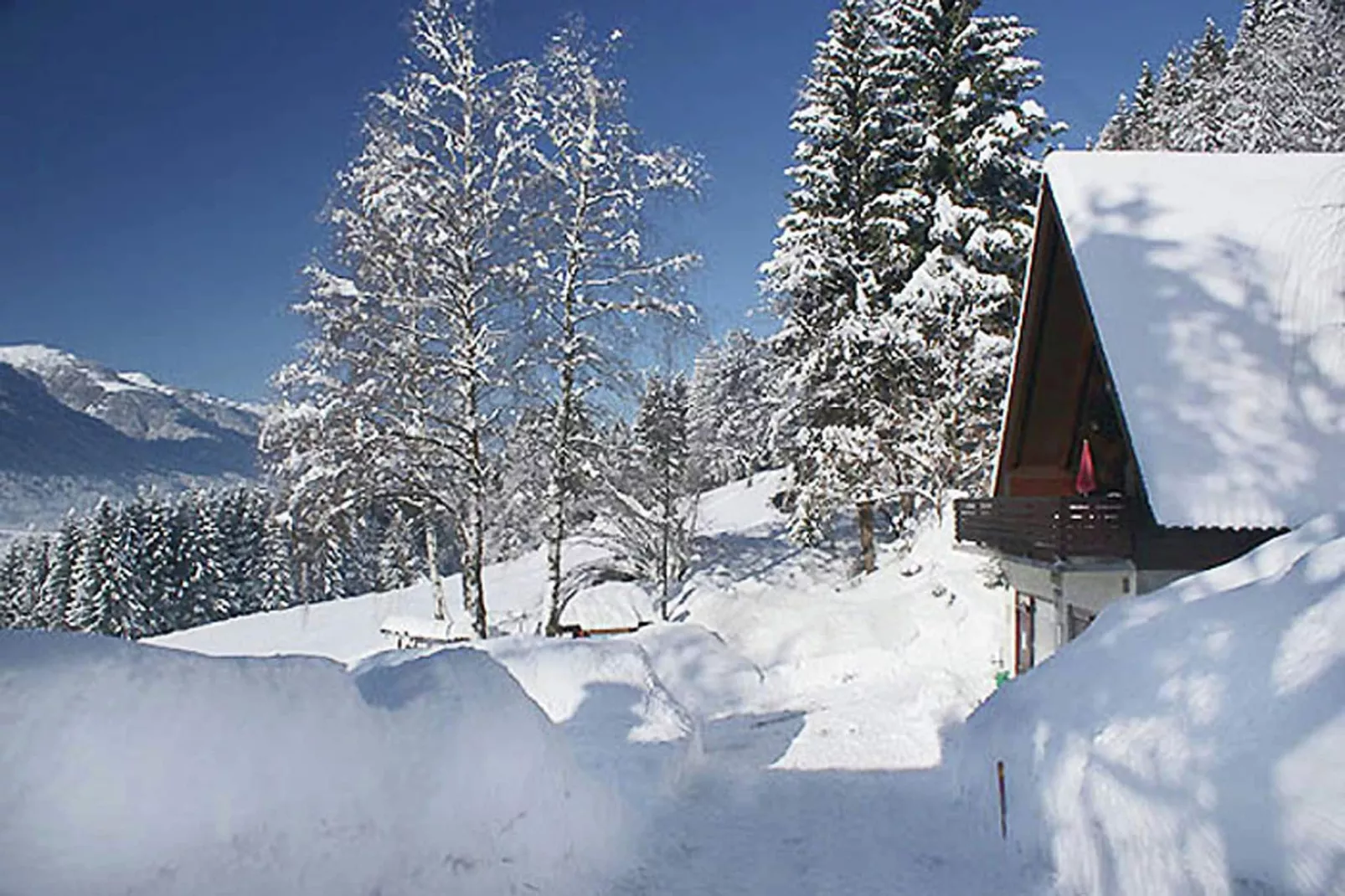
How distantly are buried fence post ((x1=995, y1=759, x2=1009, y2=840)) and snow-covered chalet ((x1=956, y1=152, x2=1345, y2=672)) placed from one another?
17.2 feet

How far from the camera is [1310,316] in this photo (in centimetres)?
1252

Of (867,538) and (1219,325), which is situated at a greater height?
(1219,325)

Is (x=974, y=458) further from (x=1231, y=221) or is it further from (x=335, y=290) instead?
(x=335, y=290)

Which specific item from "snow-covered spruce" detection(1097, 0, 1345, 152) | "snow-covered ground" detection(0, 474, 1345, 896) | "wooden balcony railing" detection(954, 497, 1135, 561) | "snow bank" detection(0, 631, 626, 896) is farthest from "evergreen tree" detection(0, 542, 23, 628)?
"snow-covered spruce" detection(1097, 0, 1345, 152)

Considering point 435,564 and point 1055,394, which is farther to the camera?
point 435,564

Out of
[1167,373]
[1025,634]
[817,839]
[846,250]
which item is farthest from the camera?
[846,250]

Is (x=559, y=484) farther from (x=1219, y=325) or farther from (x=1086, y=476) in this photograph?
(x=1219, y=325)

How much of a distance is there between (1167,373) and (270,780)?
12357 mm

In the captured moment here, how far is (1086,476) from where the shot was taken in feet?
48.2

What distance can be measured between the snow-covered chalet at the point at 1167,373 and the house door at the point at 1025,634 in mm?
86

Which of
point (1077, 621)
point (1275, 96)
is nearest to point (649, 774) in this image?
point (1077, 621)

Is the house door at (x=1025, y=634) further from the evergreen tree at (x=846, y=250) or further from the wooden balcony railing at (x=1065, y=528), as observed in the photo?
the evergreen tree at (x=846, y=250)

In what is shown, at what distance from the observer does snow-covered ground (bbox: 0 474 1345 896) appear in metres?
3.77

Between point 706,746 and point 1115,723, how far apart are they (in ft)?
24.1
